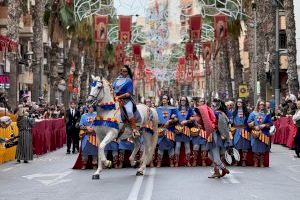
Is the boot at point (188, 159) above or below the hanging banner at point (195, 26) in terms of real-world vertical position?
below

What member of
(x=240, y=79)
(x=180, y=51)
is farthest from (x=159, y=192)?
(x=180, y=51)

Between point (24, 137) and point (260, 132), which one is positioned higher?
point (260, 132)

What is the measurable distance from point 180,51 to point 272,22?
57.2 meters

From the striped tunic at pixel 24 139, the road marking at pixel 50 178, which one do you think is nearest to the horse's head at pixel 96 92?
the road marking at pixel 50 178

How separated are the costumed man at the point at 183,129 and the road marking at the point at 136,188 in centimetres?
413

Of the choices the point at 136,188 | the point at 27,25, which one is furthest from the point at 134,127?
the point at 27,25

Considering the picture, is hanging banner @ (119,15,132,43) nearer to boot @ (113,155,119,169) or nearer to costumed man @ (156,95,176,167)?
costumed man @ (156,95,176,167)

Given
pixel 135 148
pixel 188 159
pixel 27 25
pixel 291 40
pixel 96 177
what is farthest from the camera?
pixel 27 25

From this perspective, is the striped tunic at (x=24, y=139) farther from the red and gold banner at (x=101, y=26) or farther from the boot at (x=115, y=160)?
the red and gold banner at (x=101, y=26)

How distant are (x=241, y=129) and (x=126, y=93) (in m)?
4.75

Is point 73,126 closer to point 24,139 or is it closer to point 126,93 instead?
point 24,139

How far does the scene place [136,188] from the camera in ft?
56.9

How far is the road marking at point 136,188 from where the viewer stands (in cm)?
1564

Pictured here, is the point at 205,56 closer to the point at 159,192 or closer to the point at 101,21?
the point at 101,21
